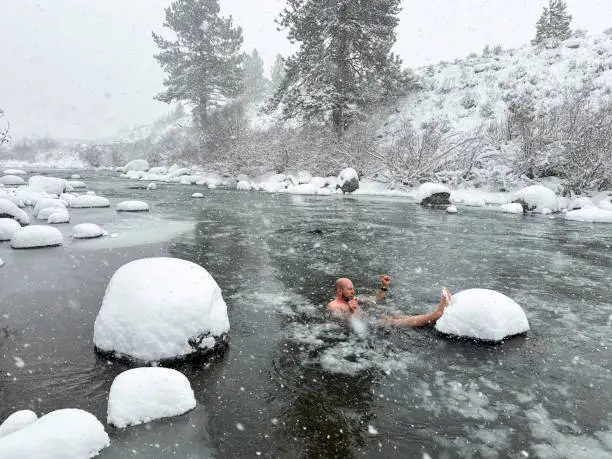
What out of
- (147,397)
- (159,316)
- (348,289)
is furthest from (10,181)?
(147,397)

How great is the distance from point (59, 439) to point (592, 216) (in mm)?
16011

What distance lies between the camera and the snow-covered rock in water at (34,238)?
8.89 m

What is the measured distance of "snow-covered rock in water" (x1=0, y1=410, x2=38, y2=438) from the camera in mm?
3061

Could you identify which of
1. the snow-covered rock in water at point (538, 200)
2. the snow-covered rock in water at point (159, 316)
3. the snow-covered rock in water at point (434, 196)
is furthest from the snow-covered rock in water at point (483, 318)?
the snow-covered rock in water at point (538, 200)

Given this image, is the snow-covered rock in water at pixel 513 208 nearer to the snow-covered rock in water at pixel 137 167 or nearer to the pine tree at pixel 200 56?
the pine tree at pixel 200 56

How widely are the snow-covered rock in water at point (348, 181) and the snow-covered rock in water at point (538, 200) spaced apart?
801 centimetres

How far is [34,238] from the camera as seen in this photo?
8938 mm

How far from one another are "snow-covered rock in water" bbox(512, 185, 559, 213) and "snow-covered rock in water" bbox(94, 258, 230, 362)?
1511 centimetres

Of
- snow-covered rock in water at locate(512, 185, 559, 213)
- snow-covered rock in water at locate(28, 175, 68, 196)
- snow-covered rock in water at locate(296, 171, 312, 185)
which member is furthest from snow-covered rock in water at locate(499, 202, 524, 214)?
snow-covered rock in water at locate(28, 175, 68, 196)

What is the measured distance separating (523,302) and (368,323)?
2596 mm

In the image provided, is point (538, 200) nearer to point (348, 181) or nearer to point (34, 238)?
point (348, 181)

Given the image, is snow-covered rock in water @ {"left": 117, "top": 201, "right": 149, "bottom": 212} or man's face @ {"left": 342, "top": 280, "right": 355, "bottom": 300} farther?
snow-covered rock in water @ {"left": 117, "top": 201, "right": 149, "bottom": 212}

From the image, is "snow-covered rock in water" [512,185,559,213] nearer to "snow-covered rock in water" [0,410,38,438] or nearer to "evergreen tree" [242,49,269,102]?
"snow-covered rock in water" [0,410,38,438]

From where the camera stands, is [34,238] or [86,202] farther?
[86,202]
